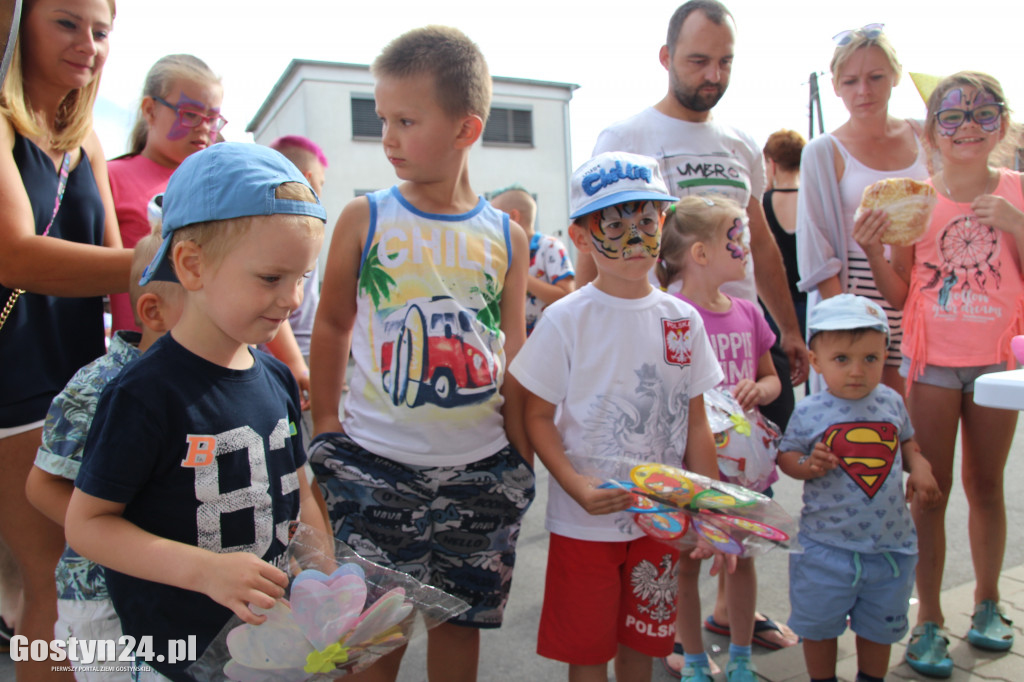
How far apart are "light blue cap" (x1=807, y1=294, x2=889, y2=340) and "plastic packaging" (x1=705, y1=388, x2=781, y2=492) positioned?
0.45 meters

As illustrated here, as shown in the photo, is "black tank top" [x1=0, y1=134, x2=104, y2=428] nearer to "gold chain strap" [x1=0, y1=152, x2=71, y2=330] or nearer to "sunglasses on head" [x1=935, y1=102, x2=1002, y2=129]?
"gold chain strap" [x1=0, y1=152, x2=71, y2=330]

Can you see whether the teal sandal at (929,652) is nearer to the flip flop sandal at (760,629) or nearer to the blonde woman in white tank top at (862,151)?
the flip flop sandal at (760,629)

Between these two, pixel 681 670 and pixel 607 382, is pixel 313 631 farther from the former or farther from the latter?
pixel 681 670

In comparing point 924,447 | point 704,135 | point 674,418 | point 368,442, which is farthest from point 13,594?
point 924,447

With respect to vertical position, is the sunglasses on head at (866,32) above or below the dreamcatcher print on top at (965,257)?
above

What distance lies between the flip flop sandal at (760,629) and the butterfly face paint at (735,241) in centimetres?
157

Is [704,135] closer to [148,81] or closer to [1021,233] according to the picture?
[1021,233]

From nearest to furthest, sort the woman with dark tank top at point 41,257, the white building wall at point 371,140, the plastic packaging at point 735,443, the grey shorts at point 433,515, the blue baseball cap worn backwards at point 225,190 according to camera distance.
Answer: the blue baseball cap worn backwards at point 225,190, the woman with dark tank top at point 41,257, the grey shorts at point 433,515, the plastic packaging at point 735,443, the white building wall at point 371,140

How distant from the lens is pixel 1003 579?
3.48m

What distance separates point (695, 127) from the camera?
291cm

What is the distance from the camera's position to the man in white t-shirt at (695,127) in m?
2.85

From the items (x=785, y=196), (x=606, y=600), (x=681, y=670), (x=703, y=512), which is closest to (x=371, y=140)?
(x=785, y=196)
